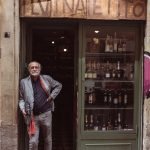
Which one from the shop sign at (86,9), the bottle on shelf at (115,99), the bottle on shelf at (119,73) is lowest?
the bottle on shelf at (115,99)

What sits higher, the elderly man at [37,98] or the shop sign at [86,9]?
the shop sign at [86,9]

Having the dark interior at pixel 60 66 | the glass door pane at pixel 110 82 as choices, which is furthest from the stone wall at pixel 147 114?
the dark interior at pixel 60 66

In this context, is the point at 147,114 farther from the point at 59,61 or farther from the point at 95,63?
the point at 59,61

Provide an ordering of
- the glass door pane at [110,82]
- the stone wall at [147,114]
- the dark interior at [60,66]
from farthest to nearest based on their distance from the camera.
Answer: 1. the dark interior at [60,66]
2. the glass door pane at [110,82]
3. the stone wall at [147,114]

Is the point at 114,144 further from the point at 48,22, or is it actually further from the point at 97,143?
the point at 48,22

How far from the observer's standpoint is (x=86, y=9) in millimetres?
9180

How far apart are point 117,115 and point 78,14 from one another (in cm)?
204

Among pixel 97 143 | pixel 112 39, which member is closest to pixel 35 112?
pixel 97 143

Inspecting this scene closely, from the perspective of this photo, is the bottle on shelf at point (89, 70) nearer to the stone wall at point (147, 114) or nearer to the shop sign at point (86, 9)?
the shop sign at point (86, 9)

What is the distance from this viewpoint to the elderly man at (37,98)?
894cm

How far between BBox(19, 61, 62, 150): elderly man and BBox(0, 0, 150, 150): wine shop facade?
195 mm

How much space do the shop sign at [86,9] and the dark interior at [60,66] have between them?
109 cm

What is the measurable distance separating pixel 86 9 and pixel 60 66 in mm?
2403

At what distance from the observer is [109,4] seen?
9.26m
